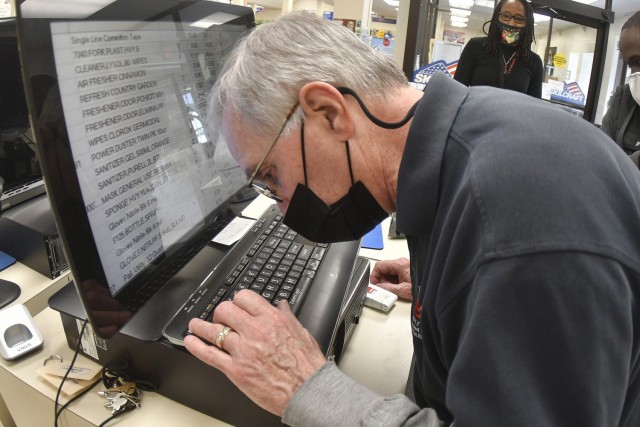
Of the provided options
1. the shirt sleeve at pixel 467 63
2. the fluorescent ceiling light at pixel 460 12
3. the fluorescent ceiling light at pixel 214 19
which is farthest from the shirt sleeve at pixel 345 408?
the fluorescent ceiling light at pixel 460 12

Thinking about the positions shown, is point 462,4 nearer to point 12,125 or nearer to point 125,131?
point 12,125

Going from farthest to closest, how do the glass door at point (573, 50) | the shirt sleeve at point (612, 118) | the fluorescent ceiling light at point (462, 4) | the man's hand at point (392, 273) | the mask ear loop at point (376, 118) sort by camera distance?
the fluorescent ceiling light at point (462, 4), the glass door at point (573, 50), the shirt sleeve at point (612, 118), the man's hand at point (392, 273), the mask ear loop at point (376, 118)

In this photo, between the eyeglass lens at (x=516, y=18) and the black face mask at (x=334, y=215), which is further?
the eyeglass lens at (x=516, y=18)

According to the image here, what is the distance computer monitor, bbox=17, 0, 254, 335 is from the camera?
1.54 ft

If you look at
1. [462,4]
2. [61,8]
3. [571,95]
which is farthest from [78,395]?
[462,4]

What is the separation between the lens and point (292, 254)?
818 mm

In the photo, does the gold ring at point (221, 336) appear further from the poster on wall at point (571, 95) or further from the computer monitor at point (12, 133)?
the poster on wall at point (571, 95)

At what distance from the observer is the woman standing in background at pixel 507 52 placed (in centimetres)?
249

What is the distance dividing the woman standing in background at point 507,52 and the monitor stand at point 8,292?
245 cm

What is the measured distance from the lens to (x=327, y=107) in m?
0.61

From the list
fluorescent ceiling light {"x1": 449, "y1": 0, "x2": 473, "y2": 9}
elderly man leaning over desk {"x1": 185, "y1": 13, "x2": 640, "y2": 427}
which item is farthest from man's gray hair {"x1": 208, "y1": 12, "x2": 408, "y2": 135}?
fluorescent ceiling light {"x1": 449, "y1": 0, "x2": 473, "y2": 9}

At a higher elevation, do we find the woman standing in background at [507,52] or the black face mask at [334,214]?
the woman standing in background at [507,52]

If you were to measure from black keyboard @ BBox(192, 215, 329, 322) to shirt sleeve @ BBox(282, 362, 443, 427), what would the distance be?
0.15 meters

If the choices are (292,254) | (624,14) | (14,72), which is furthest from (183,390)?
(624,14)
